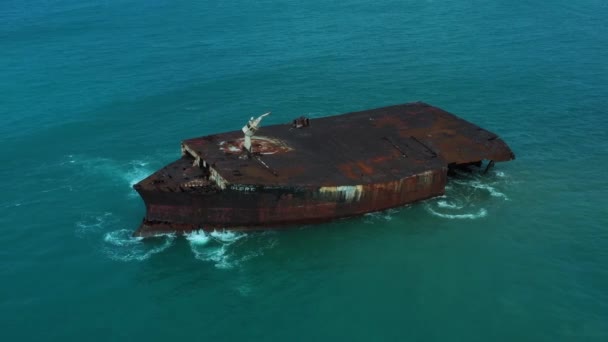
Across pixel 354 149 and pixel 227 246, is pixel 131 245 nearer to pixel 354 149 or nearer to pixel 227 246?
pixel 227 246

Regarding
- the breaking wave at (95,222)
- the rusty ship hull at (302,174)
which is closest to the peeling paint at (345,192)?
the rusty ship hull at (302,174)

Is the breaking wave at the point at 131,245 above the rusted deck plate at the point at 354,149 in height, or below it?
below

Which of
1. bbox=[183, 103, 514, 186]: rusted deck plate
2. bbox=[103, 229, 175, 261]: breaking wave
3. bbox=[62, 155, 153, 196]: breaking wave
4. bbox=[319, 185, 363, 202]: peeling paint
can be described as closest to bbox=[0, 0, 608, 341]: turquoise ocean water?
bbox=[103, 229, 175, 261]: breaking wave

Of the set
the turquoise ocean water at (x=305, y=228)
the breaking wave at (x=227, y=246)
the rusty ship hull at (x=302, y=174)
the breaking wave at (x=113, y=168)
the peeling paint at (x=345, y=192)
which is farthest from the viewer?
the breaking wave at (x=113, y=168)

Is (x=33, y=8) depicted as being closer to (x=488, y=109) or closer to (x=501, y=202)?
(x=488, y=109)

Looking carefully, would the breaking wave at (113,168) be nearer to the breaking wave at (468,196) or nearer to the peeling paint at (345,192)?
the peeling paint at (345,192)

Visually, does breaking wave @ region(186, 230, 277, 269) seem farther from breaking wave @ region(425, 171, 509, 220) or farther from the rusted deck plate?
breaking wave @ region(425, 171, 509, 220)

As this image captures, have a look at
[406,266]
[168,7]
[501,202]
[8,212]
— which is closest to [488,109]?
[501,202]
